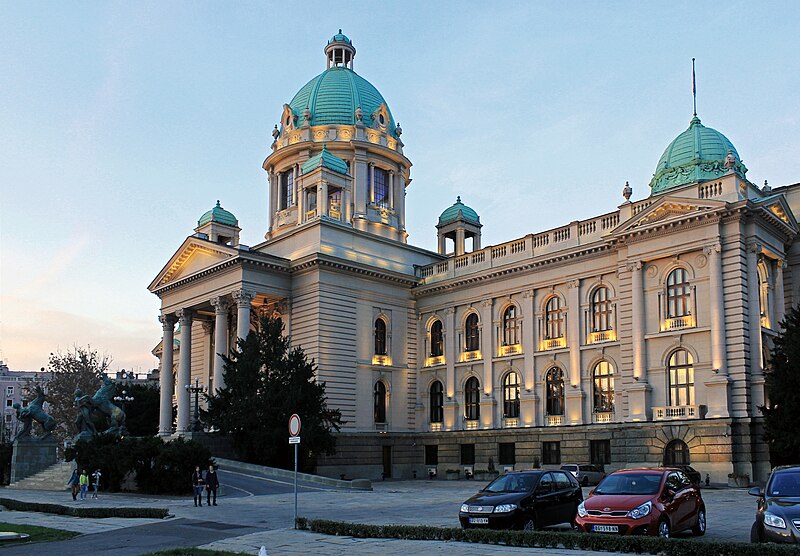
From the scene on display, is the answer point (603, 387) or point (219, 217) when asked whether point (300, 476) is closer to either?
point (603, 387)

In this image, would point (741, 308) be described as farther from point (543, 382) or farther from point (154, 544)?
point (154, 544)

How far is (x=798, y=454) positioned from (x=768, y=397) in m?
3.13

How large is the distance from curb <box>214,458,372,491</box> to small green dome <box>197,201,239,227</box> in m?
26.5

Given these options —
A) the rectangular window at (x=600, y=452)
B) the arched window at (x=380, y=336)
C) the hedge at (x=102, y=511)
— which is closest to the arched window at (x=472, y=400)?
the arched window at (x=380, y=336)

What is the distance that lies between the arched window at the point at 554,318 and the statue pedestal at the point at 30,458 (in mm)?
30734

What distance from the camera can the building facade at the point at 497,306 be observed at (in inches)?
1658

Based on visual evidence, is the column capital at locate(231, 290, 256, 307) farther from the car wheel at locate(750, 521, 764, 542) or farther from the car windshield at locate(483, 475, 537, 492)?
the car wheel at locate(750, 521, 764, 542)

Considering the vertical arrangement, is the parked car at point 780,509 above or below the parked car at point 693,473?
above

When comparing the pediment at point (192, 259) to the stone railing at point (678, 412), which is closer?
the stone railing at point (678, 412)

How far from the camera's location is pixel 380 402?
57969mm

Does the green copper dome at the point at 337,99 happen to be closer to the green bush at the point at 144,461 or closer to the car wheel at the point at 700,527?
the green bush at the point at 144,461

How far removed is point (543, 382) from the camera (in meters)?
51.6

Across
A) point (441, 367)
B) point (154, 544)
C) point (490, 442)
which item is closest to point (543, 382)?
point (490, 442)

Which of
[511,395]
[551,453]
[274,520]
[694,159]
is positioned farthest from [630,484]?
[511,395]
